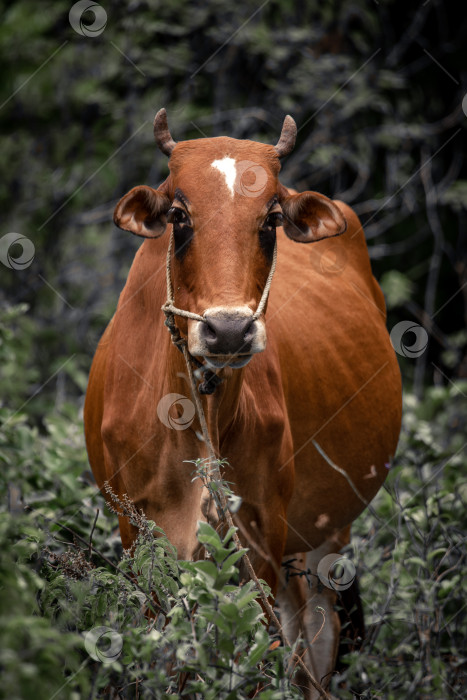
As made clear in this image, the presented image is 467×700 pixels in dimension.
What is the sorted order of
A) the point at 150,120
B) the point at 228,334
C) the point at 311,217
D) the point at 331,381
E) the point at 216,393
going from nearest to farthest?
1. the point at 228,334
2. the point at 216,393
3. the point at 311,217
4. the point at 331,381
5. the point at 150,120

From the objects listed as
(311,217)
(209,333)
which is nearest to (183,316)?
(209,333)

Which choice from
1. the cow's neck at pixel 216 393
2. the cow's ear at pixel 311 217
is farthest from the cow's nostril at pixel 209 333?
the cow's ear at pixel 311 217

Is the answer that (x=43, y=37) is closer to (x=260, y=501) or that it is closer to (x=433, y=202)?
(x=433, y=202)

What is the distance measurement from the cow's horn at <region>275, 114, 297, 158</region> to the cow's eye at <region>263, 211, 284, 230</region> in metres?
0.26

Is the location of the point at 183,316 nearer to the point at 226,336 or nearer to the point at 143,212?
the point at 226,336

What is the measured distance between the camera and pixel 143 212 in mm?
3184

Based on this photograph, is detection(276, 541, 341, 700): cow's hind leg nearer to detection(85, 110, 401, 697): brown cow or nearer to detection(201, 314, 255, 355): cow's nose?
detection(85, 110, 401, 697): brown cow

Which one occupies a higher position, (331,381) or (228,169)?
(228,169)

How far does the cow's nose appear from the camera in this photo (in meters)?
2.66

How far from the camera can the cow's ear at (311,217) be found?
128 inches

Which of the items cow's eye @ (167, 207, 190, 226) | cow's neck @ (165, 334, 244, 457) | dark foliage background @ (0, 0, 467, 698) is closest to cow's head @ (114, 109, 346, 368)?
cow's eye @ (167, 207, 190, 226)

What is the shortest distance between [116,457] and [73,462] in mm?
1531

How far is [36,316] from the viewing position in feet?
26.7

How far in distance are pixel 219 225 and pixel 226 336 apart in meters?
0.42
